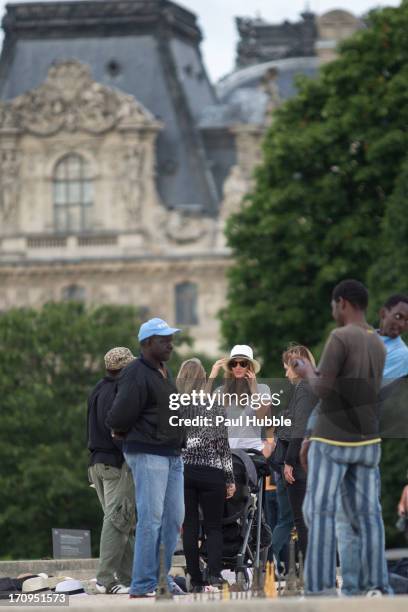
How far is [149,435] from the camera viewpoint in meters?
19.7

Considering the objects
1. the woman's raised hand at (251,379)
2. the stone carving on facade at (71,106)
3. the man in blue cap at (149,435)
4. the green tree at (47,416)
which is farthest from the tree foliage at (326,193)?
the stone carving on facade at (71,106)

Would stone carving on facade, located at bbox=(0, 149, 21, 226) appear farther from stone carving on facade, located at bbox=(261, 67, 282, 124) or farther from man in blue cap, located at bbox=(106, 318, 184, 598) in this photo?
man in blue cap, located at bbox=(106, 318, 184, 598)

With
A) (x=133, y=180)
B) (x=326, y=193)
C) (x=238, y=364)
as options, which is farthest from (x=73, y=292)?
(x=238, y=364)

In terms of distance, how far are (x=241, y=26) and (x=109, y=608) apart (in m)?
95.1

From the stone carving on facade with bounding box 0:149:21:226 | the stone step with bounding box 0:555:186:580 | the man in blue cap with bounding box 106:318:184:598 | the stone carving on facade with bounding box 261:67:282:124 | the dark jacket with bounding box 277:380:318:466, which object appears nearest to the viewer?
the dark jacket with bounding box 277:380:318:466

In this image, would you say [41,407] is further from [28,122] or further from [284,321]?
[28,122]

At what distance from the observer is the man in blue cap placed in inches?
773

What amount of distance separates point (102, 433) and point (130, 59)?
6758 cm

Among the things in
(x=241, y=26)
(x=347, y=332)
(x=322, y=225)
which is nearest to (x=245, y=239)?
(x=322, y=225)

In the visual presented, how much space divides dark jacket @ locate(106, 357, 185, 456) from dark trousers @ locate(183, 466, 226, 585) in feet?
3.23

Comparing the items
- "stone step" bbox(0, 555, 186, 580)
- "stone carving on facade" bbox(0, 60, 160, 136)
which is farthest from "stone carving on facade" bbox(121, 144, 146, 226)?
"stone step" bbox(0, 555, 186, 580)

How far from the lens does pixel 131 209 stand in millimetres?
86438

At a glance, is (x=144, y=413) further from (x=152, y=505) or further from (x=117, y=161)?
(x=117, y=161)

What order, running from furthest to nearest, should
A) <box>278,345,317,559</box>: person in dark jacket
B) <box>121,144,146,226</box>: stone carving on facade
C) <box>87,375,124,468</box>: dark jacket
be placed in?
<box>121,144,146,226</box>: stone carving on facade → <box>87,375,124,468</box>: dark jacket → <box>278,345,317,559</box>: person in dark jacket
